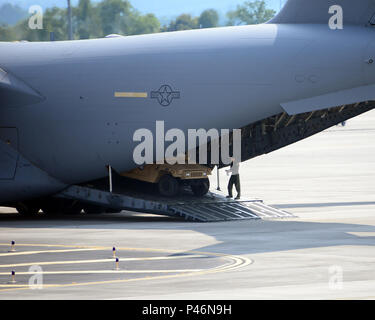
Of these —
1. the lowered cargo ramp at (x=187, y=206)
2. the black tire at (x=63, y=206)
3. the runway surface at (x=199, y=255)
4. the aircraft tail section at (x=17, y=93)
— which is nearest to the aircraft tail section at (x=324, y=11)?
the lowered cargo ramp at (x=187, y=206)

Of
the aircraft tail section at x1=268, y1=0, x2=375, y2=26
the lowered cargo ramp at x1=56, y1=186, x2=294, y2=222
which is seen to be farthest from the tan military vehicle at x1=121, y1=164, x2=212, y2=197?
the aircraft tail section at x1=268, y1=0, x2=375, y2=26

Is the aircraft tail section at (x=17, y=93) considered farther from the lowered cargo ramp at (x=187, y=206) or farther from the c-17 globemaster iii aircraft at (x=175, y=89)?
the lowered cargo ramp at (x=187, y=206)

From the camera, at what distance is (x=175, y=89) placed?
38438mm

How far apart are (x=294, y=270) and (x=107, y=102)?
16087 millimetres

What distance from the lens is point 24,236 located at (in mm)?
33906

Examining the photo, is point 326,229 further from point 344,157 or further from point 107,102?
point 344,157

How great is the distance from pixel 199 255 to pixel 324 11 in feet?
46.9

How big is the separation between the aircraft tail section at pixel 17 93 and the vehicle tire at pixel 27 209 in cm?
492

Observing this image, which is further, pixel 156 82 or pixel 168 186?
pixel 168 186

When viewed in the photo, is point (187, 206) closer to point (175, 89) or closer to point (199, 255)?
point (175, 89)

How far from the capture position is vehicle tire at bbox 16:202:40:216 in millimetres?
41969

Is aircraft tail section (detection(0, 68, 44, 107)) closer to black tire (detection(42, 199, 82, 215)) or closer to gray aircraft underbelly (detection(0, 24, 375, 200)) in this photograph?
gray aircraft underbelly (detection(0, 24, 375, 200))

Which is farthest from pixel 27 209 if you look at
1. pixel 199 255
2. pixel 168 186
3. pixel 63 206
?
pixel 199 255

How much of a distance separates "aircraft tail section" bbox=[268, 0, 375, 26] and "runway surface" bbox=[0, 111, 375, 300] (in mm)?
7837
